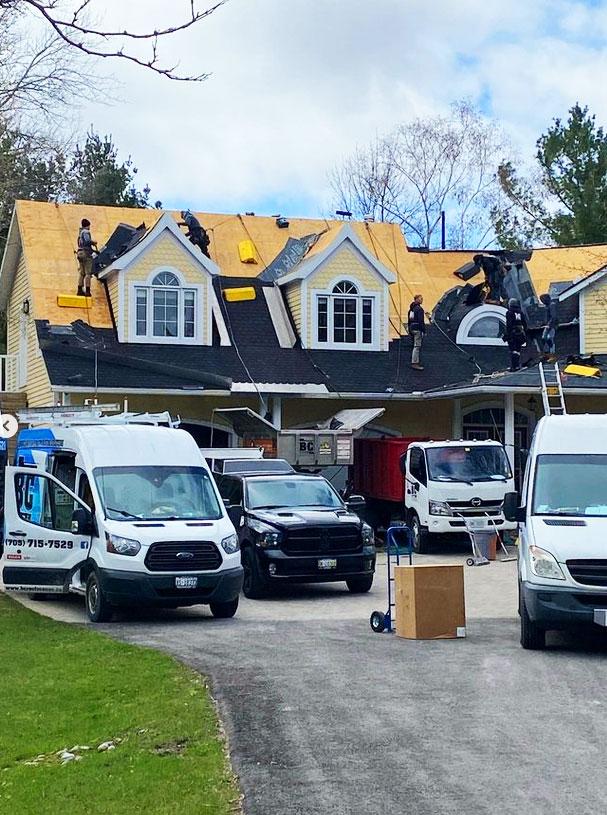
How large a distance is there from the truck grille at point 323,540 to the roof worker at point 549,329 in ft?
41.7

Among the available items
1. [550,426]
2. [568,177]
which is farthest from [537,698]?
[568,177]

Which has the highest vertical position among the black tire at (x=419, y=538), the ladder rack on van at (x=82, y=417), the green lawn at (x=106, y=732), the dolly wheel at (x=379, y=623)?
the ladder rack on van at (x=82, y=417)

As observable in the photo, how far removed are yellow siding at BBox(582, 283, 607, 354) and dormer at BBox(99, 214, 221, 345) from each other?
992cm

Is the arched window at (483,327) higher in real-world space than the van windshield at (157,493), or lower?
higher

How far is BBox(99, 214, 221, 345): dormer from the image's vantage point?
29.0 m

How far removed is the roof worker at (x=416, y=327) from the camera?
29609 millimetres

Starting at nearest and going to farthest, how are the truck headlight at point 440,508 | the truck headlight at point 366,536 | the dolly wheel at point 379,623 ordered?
the dolly wheel at point 379,623, the truck headlight at point 366,536, the truck headlight at point 440,508

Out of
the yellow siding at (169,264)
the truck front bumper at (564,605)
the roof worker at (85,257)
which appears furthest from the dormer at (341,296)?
the truck front bumper at (564,605)

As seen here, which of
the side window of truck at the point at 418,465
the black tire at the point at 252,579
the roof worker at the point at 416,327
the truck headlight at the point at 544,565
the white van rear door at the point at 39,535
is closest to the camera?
the truck headlight at the point at 544,565

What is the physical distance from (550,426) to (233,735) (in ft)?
21.7

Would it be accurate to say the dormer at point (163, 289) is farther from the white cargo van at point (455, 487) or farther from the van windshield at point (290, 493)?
the van windshield at point (290, 493)

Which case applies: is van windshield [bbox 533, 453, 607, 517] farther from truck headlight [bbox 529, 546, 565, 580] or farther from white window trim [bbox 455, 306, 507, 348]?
white window trim [bbox 455, 306, 507, 348]

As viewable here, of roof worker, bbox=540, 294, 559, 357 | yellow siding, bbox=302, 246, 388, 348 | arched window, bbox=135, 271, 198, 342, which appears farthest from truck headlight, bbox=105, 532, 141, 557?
roof worker, bbox=540, 294, 559, 357

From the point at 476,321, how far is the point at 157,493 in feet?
56.7
